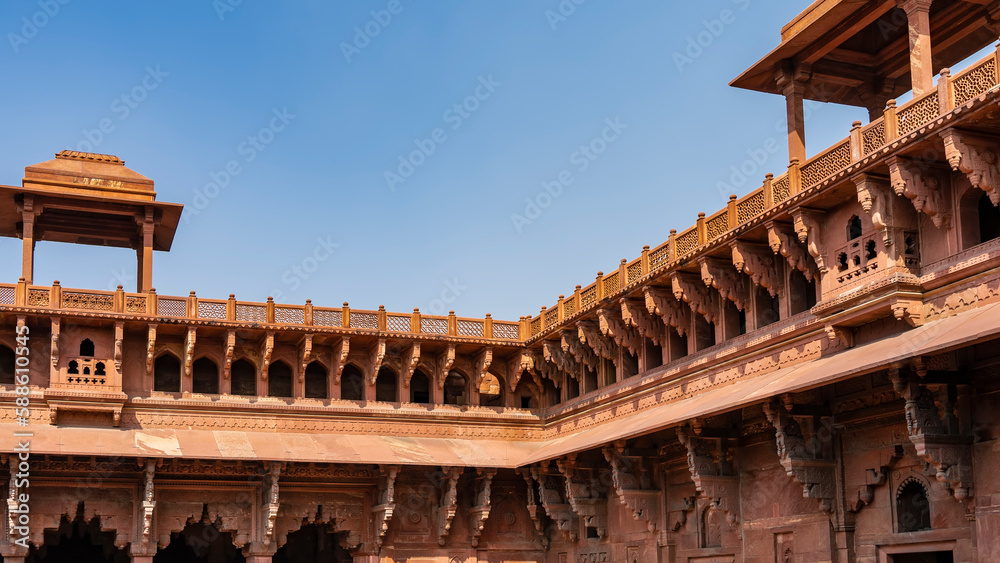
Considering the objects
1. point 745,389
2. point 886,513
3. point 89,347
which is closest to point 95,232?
point 89,347

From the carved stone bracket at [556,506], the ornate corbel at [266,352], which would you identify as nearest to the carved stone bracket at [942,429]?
the carved stone bracket at [556,506]

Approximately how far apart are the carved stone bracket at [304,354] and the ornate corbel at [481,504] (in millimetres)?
4087

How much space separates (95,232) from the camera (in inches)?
1013

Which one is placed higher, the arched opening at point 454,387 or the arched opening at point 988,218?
the arched opening at point 988,218

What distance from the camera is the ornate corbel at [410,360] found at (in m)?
24.5

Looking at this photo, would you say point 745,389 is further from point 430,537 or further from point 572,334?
point 430,537

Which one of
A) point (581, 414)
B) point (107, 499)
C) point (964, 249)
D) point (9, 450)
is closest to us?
point (964, 249)

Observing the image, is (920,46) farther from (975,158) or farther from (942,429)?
(942,429)

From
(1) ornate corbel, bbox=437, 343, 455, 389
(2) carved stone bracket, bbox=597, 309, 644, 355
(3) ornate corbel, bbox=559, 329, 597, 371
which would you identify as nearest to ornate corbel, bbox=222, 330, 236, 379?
(1) ornate corbel, bbox=437, 343, 455, 389

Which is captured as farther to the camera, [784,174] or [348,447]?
[348,447]

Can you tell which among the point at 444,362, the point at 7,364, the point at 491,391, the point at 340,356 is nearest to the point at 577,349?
the point at 444,362

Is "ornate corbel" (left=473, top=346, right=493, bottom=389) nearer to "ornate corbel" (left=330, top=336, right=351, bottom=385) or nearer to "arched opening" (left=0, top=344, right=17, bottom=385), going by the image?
"ornate corbel" (left=330, top=336, right=351, bottom=385)

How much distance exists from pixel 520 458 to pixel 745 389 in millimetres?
7740

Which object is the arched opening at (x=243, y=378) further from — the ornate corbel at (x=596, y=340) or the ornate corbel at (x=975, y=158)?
the ornate corbel at (x=975, y=158)
